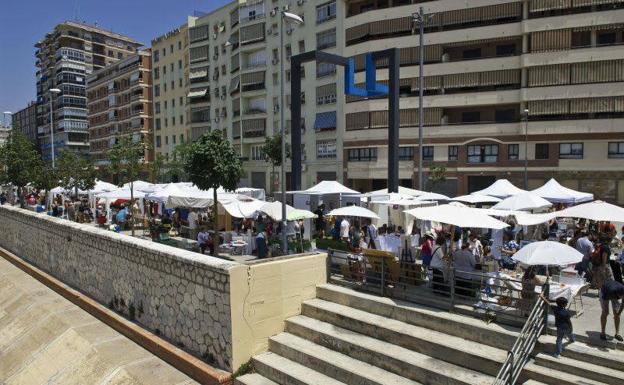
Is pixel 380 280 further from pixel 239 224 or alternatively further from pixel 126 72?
pixel 126 72

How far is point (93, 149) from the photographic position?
94.5 m

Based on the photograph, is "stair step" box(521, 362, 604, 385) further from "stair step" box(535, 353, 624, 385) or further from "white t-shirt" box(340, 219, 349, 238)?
"white t-shirt" box(340, 219, 349, 238)

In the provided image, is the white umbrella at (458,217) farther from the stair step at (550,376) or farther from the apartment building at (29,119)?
the apartment building at (29,119)

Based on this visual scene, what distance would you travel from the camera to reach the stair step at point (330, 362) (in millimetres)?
7359

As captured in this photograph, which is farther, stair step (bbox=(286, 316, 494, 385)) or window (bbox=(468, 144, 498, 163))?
window (bbox=(468, 144, 498, 163))

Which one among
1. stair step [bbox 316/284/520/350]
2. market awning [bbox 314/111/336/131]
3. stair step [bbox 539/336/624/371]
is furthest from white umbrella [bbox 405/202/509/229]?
market awning [bbox 314/111/336/131]

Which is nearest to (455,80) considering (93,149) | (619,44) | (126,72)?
(619,44)

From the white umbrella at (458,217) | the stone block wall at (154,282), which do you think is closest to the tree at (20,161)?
the stone block wall at (154,282)

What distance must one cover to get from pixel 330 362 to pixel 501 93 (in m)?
37.4

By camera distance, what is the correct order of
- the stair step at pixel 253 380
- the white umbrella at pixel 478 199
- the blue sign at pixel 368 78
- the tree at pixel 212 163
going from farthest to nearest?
the white umbrella at pixel 478 199
the blue sign at pixel 368 78
the tree at pixel 212 163
the stair step at pixel 253 380

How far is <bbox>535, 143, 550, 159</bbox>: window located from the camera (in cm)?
3891

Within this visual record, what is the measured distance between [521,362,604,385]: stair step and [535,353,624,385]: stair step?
57mm

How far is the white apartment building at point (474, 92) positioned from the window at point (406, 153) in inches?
3.8

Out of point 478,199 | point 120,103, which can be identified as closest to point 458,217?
point 478,199
